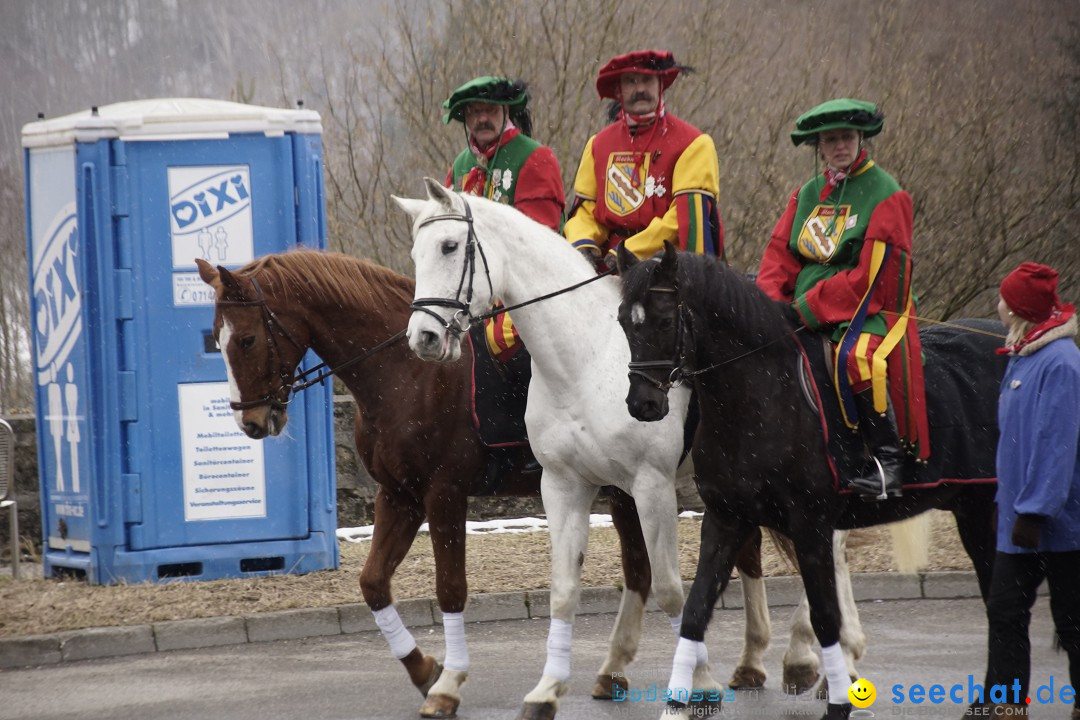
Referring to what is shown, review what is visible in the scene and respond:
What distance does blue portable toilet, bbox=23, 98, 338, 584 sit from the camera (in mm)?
9906

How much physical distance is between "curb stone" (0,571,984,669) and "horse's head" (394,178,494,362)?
341cm

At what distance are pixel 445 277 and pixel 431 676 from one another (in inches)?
83.3

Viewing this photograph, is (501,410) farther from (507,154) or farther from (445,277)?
(507,154)

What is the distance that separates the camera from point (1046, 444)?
5484 mm

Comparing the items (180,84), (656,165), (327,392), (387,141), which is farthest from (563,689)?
(180,84)

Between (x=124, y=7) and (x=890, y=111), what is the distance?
22.1m

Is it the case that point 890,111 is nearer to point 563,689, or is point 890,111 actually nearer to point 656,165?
point 656,165

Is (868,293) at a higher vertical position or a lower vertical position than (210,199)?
lower

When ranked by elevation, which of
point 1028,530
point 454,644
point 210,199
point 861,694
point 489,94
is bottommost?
point 861,694

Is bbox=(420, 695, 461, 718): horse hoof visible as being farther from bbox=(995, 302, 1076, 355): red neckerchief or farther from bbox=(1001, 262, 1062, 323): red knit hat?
bbox=(1001, 262, 1062, 323): red knit hat

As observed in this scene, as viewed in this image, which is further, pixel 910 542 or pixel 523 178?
pixel 910 542

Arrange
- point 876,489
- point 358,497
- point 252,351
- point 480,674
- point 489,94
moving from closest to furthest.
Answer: point 876,489, point 252,351, point 489,94, point 480,674, point 358,497

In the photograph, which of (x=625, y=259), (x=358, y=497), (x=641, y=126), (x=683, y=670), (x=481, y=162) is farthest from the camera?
(x=358, y=497)

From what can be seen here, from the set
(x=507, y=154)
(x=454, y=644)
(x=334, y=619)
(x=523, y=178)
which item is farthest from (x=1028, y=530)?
(x=334, y=619)
